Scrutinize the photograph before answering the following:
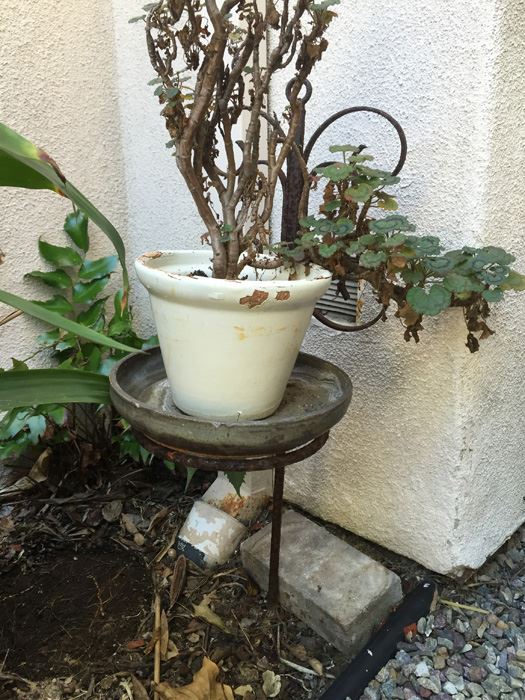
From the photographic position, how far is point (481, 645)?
1.05 metres

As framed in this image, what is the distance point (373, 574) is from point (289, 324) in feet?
2.08

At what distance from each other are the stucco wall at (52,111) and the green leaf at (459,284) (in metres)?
1.08

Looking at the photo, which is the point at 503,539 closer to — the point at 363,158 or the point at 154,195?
the point at 363,158

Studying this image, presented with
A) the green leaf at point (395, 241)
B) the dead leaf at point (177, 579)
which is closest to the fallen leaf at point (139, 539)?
the dead leaf at point (177, 579)

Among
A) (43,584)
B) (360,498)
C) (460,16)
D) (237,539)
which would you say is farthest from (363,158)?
(43,584)

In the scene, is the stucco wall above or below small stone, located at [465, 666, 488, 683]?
above

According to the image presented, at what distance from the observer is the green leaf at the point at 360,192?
0.80 m

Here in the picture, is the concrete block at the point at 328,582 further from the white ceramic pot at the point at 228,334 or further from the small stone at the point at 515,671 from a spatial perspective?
the white ceramic pot at the point at 228,334

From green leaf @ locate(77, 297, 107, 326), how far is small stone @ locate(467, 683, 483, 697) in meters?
1.19

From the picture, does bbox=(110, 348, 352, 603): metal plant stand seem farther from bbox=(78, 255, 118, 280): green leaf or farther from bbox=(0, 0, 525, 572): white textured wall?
bbox=(78, 255, 118, 280): green leaf

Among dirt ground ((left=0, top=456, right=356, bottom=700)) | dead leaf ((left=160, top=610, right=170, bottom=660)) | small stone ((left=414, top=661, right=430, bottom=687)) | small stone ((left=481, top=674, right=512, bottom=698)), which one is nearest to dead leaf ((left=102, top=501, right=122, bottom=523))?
dirt ground ((left=0, top=456, right=356, bottom=700))

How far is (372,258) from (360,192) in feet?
0.35

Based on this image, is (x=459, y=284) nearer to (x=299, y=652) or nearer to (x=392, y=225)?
(x=392, y=225)

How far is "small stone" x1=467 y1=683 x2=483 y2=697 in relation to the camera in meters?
0.95
